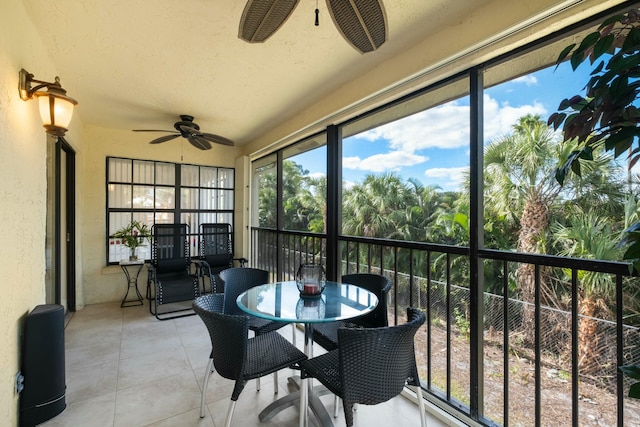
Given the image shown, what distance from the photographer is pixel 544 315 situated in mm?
1930

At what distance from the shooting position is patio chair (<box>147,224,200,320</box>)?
3961 millimetres

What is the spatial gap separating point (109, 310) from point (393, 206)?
13.6ft

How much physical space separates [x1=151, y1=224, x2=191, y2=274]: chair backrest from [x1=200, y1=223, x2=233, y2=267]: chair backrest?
0.26m

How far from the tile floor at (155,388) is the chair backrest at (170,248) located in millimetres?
977

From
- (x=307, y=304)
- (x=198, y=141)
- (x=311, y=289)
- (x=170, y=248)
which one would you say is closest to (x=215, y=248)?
(x=170, y=248)

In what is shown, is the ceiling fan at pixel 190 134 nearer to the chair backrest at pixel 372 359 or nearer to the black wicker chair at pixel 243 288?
the black wicker chair at pixel 243 288

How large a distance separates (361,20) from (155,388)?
2.87 meters

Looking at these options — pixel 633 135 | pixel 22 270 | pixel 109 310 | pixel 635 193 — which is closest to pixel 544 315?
pixel 635 193

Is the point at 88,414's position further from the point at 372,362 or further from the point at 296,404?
the point at 372,362

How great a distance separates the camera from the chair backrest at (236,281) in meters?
2.44

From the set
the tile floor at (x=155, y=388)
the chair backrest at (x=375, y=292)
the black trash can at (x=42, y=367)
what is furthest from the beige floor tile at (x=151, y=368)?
the chair backrest at (x=375, y=292)

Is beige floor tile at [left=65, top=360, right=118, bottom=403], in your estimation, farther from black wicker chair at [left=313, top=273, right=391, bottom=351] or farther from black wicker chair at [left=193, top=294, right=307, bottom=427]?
black wicker chair at [left=313, top=273, right=391, bottom=351]

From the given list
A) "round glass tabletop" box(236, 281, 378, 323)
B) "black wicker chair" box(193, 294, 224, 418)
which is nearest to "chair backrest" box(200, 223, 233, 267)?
"round glass tabletop" box(236, 281, 378, 323)

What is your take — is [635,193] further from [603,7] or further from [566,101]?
[603,7]
